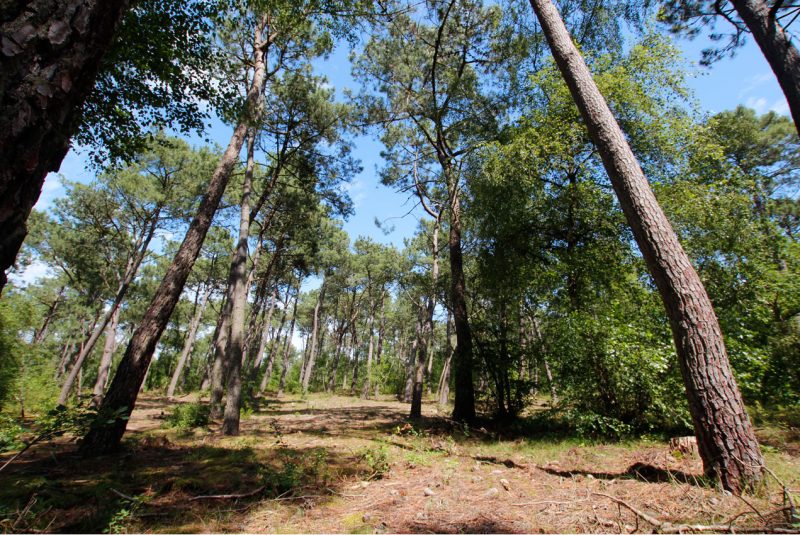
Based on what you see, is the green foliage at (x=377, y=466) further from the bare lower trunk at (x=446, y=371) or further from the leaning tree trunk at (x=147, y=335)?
the bare lower trunk at (x=446, y=371)

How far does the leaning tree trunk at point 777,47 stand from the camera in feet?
15.6

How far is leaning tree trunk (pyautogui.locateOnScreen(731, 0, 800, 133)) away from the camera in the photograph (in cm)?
475

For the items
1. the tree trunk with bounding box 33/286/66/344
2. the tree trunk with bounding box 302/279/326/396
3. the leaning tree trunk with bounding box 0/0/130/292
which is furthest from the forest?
the tree trunk with bounding box 33/286/66/344

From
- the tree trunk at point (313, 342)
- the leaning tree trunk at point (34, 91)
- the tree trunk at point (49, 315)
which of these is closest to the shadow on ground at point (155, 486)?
the leaning tree trunk at point (34, 91)

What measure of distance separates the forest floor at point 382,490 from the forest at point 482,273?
4cm

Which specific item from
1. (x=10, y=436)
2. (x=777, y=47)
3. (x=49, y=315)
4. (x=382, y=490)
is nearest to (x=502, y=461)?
(x=382, y=490)

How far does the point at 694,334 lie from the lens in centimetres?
351

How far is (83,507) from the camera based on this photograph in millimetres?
2957

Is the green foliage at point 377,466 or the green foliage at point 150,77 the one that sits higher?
the green foliage at point 150,77

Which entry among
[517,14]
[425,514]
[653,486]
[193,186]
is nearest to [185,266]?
[425,514]

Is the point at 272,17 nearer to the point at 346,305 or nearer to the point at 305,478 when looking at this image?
the point at 305,478

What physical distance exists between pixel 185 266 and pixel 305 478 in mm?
4257

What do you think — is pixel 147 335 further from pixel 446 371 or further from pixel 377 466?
pixel 446 371

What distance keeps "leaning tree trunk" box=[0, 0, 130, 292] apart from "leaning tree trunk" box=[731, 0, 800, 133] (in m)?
7.63
